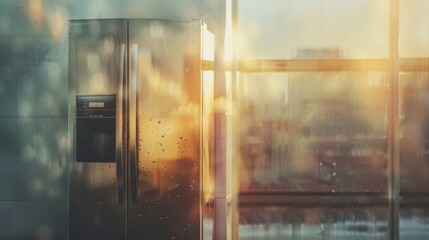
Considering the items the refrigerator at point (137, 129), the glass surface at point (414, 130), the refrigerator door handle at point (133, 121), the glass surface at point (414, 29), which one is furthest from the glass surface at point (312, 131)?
the refrigerator door handle at point (133, 121)

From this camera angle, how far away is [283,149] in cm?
367

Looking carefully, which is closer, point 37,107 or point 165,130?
point 165,130

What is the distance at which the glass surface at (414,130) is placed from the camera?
359cm

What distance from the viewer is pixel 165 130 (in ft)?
9.87

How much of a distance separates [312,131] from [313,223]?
668 mm

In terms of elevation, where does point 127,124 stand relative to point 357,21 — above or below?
below

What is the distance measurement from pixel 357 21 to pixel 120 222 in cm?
216

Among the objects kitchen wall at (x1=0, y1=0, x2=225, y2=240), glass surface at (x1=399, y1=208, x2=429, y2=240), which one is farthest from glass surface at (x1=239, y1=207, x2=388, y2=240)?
kitchen wall at (x1=0, y1=0, x2=225, y2=240)

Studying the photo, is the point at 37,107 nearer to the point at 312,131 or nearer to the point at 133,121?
the point at 133,121

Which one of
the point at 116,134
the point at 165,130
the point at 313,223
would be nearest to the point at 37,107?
the point at 116,134

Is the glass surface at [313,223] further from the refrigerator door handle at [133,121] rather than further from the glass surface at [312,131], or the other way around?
the refrigerator door handle at [133,121]

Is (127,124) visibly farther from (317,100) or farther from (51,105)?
(317,100)

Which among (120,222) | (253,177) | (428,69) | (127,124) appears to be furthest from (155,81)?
(428,69)

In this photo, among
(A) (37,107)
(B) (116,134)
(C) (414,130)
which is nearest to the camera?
(B) (116,134)
